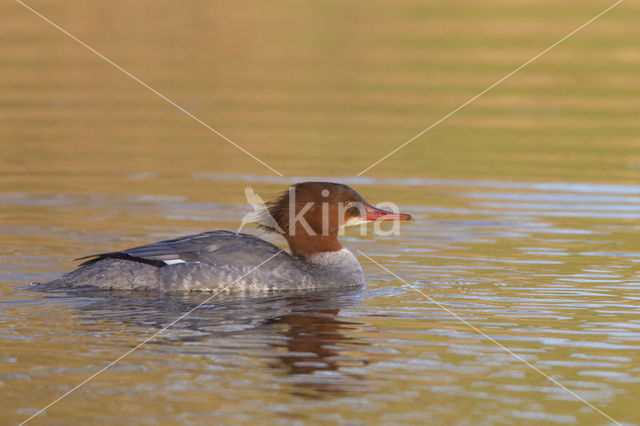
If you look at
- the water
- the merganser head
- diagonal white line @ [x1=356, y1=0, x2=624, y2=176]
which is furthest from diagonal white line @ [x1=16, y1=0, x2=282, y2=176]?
the merganser head

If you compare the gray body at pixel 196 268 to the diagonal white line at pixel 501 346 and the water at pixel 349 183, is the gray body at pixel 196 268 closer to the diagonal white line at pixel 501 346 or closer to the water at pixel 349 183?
the water at pixel 349 183

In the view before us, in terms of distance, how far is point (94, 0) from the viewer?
30.4 m

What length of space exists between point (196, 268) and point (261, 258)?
2.14ft

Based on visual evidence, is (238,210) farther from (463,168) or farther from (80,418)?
(80,418)

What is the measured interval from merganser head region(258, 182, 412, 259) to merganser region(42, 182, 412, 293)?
0.01m

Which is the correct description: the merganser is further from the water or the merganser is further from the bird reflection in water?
the water

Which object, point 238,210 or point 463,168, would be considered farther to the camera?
point 463,168

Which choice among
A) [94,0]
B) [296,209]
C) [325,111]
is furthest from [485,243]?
[94,0]

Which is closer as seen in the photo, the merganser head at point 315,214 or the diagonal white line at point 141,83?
the merganser head at point 315,214

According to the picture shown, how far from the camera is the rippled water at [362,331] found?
724 cm

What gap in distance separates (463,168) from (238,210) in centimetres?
437

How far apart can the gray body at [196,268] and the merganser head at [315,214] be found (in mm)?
523

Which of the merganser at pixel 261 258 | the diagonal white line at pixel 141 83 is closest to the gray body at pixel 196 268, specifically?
the merganser at pixel 261 258

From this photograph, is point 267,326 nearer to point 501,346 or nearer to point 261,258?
point 261,258
